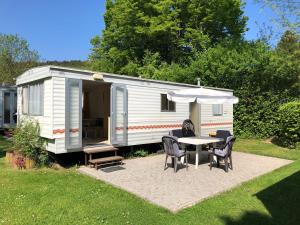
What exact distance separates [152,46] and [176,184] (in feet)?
58.3

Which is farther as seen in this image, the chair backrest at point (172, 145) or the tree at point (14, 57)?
the tree at point (14, 57)

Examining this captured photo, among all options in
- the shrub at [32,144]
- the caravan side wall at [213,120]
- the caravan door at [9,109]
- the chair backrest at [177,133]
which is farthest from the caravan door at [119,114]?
the caravan door at [9,109]

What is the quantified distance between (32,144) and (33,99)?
1496mm

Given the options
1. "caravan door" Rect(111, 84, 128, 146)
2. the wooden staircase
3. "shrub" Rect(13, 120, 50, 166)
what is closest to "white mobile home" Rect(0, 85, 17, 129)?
"shrub" Rect(13, 120, 50, 166)

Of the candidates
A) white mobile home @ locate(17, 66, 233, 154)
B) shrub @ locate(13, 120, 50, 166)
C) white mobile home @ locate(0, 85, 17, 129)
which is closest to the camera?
white mobile home @ locate(17, 66, 233, 154)

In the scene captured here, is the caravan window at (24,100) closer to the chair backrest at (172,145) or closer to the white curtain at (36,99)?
the white curtain at (36,99)

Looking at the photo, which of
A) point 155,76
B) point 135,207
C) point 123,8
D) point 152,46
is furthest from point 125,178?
point 123,8

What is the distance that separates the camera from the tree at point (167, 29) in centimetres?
2050

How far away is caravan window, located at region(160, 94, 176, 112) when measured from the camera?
10.2 meters

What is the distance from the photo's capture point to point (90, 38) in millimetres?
26688

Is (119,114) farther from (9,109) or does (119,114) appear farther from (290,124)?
(9,109)

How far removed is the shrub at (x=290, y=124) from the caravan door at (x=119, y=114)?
23.1 feet

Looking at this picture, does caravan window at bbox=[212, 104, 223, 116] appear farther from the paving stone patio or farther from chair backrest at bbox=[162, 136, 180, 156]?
chair backrest at bbox=[162, 136, 180, 156]

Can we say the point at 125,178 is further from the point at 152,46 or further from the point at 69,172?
the point at 152,46
